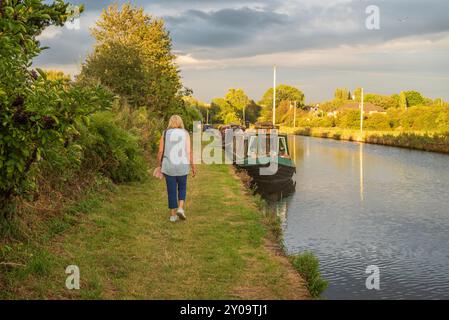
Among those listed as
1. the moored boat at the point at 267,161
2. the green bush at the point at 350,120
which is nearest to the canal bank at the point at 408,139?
the green bush at the point at 350,120

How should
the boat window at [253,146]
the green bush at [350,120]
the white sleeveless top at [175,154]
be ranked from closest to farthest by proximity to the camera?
1. the white sleeveless top at [175,154]
2. the boat window at [253,146]
3. the green bush at [350,120]

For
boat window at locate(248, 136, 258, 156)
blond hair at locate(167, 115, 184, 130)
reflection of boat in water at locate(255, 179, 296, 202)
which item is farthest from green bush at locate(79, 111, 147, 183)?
boat window at locate(248, 136, 258, 156)

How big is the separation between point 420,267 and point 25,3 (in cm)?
868

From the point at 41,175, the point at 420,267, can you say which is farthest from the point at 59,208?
the point at 420,267

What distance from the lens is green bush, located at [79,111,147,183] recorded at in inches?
468

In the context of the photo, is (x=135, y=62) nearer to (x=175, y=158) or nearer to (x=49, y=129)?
(x=175, y=158)

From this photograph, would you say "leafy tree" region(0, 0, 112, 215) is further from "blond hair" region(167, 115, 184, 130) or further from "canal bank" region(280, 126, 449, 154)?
"canal bank" region(280, 126, 449, 154)

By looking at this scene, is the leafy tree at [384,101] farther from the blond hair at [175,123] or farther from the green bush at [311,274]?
the green bush at [311,274]

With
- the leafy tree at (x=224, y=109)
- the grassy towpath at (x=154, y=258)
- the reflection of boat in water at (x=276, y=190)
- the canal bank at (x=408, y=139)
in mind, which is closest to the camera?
the grassy towpath at (x=154, y=258)

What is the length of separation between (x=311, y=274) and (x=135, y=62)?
63.4 ft

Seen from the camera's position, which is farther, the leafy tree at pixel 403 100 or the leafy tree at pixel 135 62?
A: the leafy tree at pixel 403 100

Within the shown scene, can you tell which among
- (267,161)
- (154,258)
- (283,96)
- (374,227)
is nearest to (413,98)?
(283,96)

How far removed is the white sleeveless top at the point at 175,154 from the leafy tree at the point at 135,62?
462 inches

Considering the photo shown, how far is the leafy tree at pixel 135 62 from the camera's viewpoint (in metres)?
24.5
